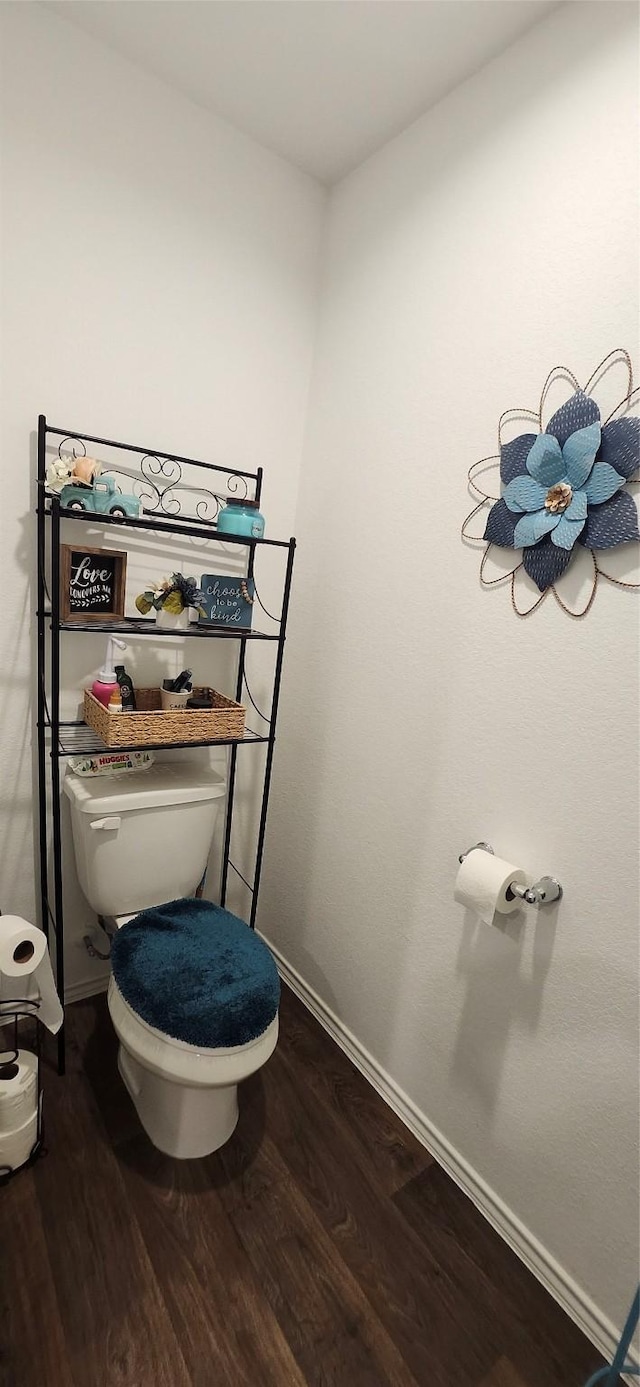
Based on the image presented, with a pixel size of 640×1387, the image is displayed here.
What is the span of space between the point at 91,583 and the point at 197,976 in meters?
0.91

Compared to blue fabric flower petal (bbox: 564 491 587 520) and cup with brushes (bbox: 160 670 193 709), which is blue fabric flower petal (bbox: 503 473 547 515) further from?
cup with brushes (bbox: 160 670 193 709)

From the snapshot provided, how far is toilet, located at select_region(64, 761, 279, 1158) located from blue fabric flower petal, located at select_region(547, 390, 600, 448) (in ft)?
3.79

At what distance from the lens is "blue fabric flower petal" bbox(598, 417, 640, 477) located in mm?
1004

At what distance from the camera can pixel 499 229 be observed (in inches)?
48.6

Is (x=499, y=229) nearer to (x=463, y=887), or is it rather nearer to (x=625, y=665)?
(x=625, y=665)

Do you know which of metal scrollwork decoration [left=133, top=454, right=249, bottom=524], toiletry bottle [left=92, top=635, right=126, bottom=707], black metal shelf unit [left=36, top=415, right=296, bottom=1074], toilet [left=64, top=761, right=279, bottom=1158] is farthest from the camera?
metal scrollwork decoration [left=133, top=454, right=249, bottom=524]

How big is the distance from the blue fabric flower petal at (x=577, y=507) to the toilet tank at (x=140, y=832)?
1.08 m

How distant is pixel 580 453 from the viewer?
1070 mm

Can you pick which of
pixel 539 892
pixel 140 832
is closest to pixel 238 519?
pixel 140 832

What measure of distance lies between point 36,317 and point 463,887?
1532 millimetres

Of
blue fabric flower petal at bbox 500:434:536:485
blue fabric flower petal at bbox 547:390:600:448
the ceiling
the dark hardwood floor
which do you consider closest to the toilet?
the dark hardwood floor

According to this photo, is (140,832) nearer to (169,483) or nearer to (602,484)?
(169,483)

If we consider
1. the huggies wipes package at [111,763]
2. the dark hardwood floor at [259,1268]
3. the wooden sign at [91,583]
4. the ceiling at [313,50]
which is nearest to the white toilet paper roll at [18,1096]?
the dark hardwood floor at [259,1268]

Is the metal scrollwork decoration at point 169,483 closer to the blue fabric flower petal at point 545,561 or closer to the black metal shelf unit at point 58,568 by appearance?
the black metal shelf unit at point 58,568
